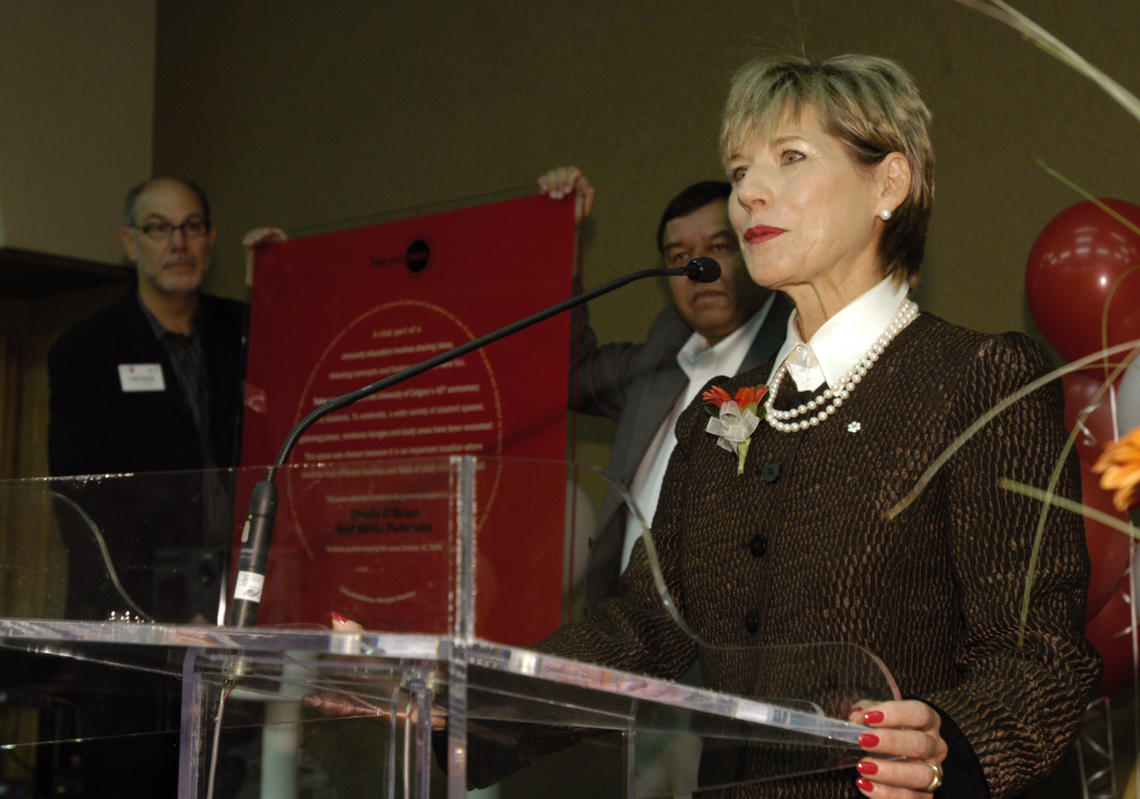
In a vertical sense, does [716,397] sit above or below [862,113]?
below

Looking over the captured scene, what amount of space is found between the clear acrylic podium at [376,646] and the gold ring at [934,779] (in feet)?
0.29

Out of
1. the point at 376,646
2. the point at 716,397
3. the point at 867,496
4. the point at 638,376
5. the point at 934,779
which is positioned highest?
the point at 638,376

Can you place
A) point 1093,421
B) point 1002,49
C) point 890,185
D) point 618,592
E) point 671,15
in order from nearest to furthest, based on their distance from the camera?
point 618,592, point 890,185, point 1093,421, point 1002,49, point 671,15

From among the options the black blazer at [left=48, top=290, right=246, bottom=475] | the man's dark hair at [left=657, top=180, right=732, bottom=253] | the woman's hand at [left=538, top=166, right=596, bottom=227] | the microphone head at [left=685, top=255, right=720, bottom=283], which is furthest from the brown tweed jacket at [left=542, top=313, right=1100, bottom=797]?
the black blazer at [left=48, top=290, right=246, bottom=475]

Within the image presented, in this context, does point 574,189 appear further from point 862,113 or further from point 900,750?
point 900,750

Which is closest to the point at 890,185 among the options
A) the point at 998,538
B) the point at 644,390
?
the point at 998,538

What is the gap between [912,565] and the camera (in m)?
1.32

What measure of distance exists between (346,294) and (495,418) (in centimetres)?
68

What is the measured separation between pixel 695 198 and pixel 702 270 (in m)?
1.33

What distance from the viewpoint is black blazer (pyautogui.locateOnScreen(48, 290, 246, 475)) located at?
11.7 ft

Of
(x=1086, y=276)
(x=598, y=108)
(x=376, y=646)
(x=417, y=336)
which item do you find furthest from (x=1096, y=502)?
(x=598, y=108)

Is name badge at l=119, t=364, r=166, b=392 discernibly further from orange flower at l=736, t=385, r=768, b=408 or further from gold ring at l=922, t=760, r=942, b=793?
gold ring at l=922, t=760, r=942, b=793

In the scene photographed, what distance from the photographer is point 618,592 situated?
1185 mm

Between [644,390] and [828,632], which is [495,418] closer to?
[644,390]
